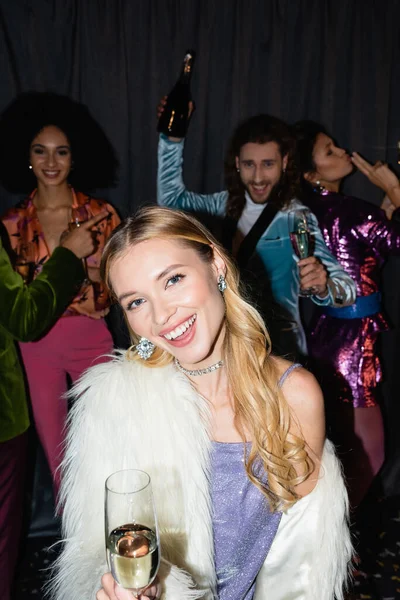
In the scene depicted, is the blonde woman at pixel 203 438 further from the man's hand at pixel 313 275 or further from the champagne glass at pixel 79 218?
the champagne glass at pixel 79 218

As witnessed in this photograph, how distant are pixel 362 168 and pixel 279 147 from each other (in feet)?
2.03

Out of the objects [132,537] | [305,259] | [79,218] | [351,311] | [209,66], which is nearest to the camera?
[132,537]

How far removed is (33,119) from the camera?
3.13m

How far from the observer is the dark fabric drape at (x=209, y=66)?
3078 millimetres

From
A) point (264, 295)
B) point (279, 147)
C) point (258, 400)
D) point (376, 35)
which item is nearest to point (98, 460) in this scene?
point (258, 400)

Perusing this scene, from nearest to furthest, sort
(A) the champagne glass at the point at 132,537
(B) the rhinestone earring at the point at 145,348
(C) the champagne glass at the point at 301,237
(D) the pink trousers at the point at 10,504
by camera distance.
Result: (A) the champagne glass at the point at 132,537 → (B) the rhinestone earring at the point at 145,348 → (D) the pink trousers at the point at 10,504 → (C) the champagne glass at the point at 301,237

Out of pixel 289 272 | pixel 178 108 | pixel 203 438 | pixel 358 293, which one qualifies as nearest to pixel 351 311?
pixel 358 293

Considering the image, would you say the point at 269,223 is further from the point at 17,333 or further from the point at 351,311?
the point at 17,333

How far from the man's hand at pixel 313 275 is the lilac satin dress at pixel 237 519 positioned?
1.01m

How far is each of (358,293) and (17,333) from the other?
1832 mm

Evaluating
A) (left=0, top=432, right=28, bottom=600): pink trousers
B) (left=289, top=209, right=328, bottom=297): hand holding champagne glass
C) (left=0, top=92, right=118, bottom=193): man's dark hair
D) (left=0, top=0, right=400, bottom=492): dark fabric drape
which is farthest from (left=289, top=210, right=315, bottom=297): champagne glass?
(left=0, top=432, right=28, bottom=600): pink trousers

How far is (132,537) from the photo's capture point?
3.73 ft

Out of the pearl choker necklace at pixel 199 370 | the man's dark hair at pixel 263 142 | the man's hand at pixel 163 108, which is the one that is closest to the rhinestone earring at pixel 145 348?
the pearl choker necklace at pixel 199 370

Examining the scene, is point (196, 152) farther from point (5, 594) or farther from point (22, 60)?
point (5, 594)
